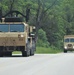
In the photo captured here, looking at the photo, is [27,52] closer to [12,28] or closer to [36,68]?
[12,28]

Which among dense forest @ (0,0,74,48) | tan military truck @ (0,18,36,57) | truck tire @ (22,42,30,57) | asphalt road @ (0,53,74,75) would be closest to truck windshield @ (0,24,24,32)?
tan military truck @ (0,18,36,57)

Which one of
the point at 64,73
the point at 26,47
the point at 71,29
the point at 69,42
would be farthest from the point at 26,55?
the point at 71,29

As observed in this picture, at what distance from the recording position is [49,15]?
268 ft

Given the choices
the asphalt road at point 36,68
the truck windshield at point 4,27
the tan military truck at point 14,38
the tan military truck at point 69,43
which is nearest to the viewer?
the asphalt road at point 36,68

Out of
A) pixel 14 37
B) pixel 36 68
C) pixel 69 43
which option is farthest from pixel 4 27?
pixel 69 43

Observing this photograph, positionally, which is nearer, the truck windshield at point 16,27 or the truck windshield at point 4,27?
the truck windshield at point 16,27

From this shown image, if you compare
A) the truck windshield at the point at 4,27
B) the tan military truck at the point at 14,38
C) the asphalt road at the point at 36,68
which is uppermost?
the truck windshield at the point at 4,27

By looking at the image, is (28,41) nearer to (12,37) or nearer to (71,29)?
(12,37)

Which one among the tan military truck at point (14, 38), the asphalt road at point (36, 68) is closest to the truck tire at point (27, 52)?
the tan military truck at point (14, 38)

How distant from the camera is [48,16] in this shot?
266ft

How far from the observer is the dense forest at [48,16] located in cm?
6475

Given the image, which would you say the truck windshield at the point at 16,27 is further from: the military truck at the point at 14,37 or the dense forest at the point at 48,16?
the dense forest at the point at 48,16

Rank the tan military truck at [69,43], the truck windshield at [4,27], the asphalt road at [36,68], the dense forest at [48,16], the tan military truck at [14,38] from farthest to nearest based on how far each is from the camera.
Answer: the dense forest at [48,16]
the tan military truck at [69,43]
the truck windshield at [4,27]
the tan military truck at [14,38]
the asphalt road at [36,68]

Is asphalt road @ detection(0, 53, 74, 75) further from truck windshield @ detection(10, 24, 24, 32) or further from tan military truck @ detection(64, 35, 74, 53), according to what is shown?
tan military truck @ detection(64, 35, 74, 53)
